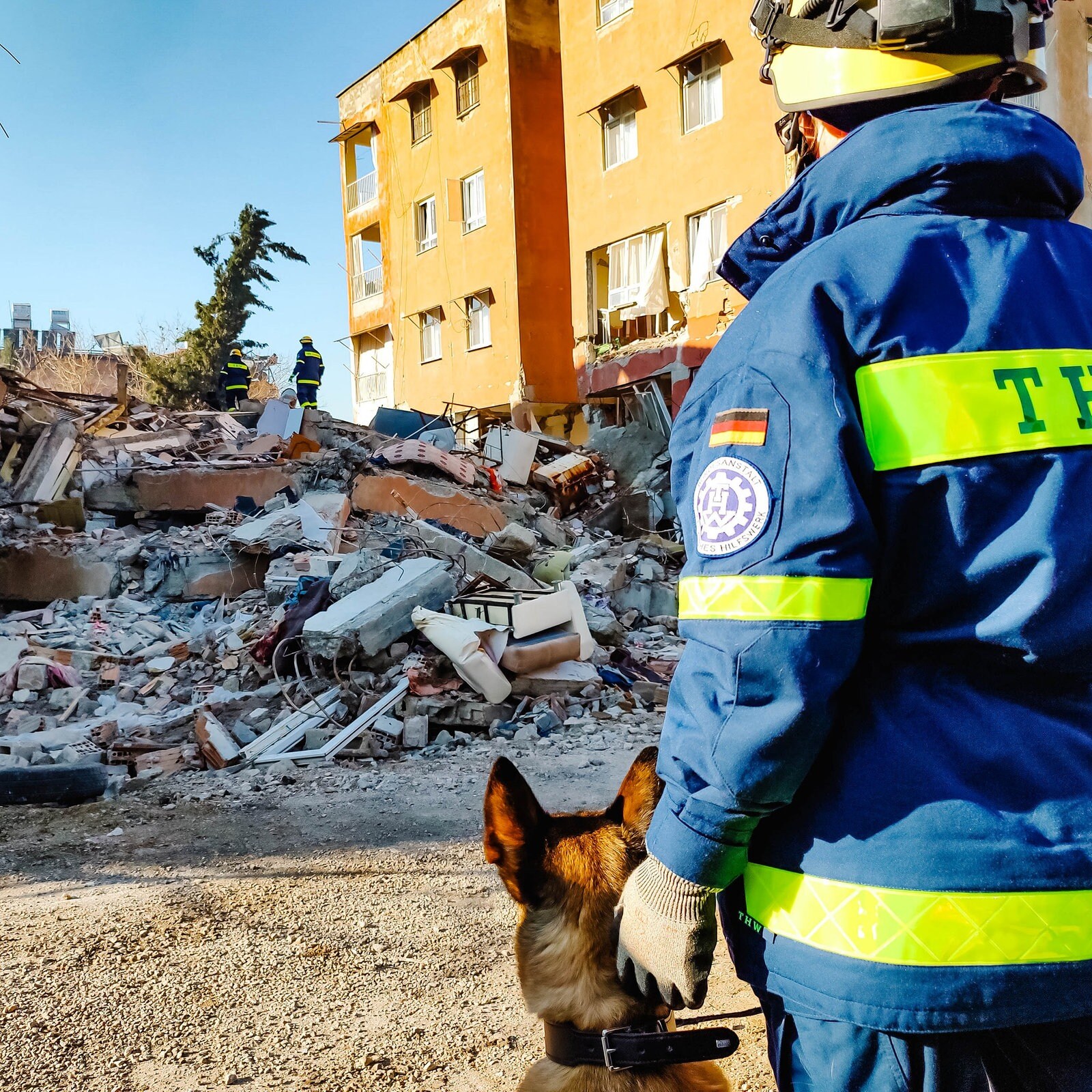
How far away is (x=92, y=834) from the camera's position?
16.5 ft

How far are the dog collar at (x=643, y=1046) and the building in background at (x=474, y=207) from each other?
21465 mm

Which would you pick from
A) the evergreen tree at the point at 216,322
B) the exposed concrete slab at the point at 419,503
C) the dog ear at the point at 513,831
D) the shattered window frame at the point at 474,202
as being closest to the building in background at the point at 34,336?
the evergreen tree at the point at 216,322

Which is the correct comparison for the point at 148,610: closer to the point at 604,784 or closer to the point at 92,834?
the point at 92,834

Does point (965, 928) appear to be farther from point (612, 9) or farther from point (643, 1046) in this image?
point (612, 9)

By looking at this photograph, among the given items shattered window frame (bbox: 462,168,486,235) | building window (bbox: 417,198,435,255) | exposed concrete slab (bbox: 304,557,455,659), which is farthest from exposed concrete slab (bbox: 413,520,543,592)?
building window (bbox: 417,198,435,255)

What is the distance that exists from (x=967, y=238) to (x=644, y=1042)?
1347 mm

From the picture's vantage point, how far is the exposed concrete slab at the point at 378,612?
7320 mm

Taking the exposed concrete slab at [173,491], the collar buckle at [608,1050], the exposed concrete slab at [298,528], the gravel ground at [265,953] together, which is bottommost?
the gravel ground at [265,953]

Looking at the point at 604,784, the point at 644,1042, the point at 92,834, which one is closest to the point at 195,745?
the point at 92,834

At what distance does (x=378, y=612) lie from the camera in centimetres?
748

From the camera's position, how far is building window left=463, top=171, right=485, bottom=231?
23703 millimetres

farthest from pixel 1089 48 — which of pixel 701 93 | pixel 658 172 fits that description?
pixel 658 172

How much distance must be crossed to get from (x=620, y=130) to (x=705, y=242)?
4.09m

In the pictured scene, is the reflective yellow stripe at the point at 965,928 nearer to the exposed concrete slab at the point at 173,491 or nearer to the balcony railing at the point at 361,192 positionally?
the exposed concrete slab at the point at 173,491
